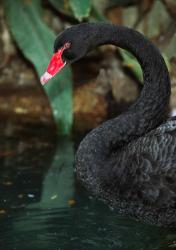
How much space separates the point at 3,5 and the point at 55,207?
213 cm

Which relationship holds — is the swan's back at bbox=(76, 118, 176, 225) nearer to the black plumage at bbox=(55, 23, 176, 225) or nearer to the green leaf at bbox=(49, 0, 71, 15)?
the black plumage at bbox=(55, 23, 176, 225)

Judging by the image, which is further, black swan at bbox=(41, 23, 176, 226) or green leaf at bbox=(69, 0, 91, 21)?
green leaf at bbox=(69, 0, 91, 21)

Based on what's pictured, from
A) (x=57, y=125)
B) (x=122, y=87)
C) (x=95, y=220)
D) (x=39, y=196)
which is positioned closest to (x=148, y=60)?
(x=95, y=220)

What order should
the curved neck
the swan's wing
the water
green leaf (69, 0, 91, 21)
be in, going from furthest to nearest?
green leaf (69, 0, 91, 21), the water, the curved neck, the swan's wing

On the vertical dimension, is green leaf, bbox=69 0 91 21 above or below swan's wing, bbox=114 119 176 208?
above

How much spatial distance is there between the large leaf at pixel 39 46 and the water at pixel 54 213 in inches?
14.9

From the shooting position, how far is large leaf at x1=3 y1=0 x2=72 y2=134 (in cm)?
527

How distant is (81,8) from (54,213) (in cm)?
180

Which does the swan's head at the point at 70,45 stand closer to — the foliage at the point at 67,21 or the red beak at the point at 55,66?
the red beak at the point at 55,66

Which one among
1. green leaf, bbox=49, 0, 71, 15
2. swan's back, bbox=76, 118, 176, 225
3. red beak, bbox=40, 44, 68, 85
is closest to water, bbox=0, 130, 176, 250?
swan's back, bbox=76, 118, 176, 225

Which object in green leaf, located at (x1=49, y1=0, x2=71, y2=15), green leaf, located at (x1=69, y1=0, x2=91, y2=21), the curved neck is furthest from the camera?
green leaf, located at (x1=49, y1=0, x2=71, y2=15)

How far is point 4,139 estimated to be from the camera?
16.8ft

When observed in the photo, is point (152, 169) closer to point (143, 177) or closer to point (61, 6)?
point (143, 177)

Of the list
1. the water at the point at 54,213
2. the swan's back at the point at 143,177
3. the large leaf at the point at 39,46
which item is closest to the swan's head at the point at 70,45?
the swan's back at the point at 143,177
